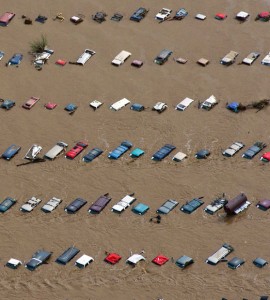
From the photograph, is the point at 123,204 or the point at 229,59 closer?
the point at 123,204

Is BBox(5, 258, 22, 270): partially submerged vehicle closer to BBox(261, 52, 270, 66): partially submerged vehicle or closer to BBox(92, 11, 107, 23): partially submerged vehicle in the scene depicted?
BBox(261, 52, 270, 66): partially submerged vehicle

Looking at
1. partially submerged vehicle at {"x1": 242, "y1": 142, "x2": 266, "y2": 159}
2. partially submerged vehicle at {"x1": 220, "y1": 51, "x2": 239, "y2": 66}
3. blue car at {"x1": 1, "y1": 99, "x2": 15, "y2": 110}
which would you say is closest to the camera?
partially submerged vehicle at {"x1": 242, "y1": 142, "x2": 266, "y2": 159}

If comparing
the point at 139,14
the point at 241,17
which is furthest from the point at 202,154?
the point at 139,14

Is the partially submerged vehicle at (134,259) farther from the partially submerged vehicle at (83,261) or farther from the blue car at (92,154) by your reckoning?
the blue car at (92,154)

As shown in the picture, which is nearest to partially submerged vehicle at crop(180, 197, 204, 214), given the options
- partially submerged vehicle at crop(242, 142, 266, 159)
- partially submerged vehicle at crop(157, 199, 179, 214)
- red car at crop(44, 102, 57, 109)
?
partially submerged vehicle at crop(157, 199, 179, 214)

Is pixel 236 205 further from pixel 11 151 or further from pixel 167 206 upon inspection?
pixel 11 151

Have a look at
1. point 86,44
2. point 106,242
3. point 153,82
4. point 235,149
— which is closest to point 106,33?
point 86,44
